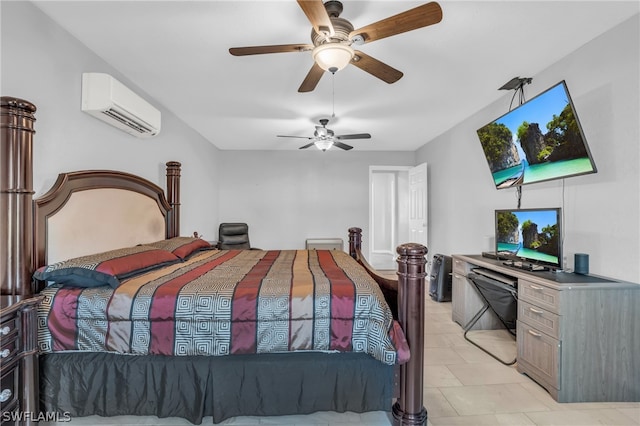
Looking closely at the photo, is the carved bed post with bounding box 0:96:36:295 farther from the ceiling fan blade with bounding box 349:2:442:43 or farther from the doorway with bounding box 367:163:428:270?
the doorway with bounding box 367:163:428:270

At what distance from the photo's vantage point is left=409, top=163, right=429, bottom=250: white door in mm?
5219

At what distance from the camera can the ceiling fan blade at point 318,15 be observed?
1.41 m

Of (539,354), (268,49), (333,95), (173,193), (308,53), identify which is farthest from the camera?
(173,193)

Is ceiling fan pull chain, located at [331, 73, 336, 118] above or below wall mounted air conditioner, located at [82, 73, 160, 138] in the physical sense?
above

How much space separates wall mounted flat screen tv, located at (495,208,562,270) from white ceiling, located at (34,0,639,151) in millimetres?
1268

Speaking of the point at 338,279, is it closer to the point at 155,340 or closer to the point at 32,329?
the point at 155,340

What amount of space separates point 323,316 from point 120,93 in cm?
231

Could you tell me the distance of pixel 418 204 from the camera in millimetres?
5465

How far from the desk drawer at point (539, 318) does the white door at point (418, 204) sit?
9.57 ft

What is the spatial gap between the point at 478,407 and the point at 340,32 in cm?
241

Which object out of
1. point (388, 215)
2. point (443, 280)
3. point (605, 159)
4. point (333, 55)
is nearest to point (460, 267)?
point (443, 280)

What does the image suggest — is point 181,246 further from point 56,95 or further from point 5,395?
point 5,395

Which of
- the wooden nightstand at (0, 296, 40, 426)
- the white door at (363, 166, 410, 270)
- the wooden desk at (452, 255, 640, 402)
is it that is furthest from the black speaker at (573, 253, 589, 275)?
the white door at (363, 166, 410, 270)

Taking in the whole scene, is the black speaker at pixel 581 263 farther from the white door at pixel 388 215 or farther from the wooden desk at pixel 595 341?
the white door at pixel 388 215
